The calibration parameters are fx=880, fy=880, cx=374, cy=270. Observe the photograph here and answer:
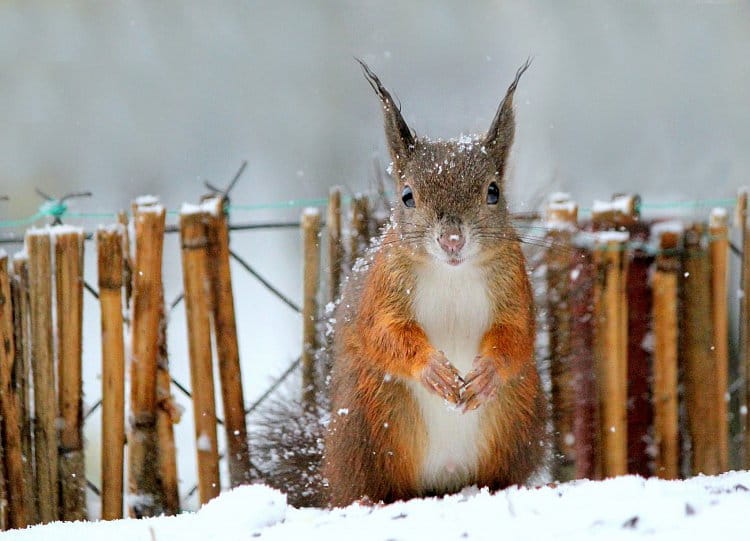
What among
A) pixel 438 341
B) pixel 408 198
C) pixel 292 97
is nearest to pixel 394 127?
pixel 408 198

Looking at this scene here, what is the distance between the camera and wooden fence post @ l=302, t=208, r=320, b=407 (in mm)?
1858

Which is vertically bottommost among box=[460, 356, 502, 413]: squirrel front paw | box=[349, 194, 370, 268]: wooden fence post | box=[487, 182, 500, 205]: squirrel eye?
box=[460, 356, 502, 413]: squirrel front paw

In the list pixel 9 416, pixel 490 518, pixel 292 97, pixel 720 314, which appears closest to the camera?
pixel 490 518

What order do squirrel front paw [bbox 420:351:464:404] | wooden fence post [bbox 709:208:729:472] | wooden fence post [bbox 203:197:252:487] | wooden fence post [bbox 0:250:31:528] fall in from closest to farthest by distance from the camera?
squirrel front paw [bbox 420:351:464:404], wooden fence post [bbox 0:250:31:528], wooden fence post [bbox 203:197:252:487], wooden fence post [bbox 709:208:729:472]

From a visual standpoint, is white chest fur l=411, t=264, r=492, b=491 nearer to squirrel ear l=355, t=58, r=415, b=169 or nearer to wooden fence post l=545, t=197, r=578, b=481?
squirrel ear l=355, t=58, r=415, b=169

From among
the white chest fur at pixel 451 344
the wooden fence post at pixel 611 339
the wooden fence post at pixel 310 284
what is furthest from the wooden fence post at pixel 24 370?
the wooden fence post at pixel 611 339

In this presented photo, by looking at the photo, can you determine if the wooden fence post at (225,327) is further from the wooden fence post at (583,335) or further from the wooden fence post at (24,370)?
the wooden fence post at (583,335)

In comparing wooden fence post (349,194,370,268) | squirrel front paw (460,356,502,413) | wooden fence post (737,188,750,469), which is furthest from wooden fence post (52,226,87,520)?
wooden fence post (737,188,750,469)

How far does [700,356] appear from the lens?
200 centimetres

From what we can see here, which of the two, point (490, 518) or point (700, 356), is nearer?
point (490, 518)

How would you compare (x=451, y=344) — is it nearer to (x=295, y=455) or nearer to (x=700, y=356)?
(x=295, y=455)

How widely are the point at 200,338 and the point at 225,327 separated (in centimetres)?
6

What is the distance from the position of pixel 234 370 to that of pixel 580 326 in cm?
73

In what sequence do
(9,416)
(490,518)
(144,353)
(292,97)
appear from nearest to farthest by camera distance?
1. (490,518)
2. (9,416)
3. (144,353)
4. (292,97)
